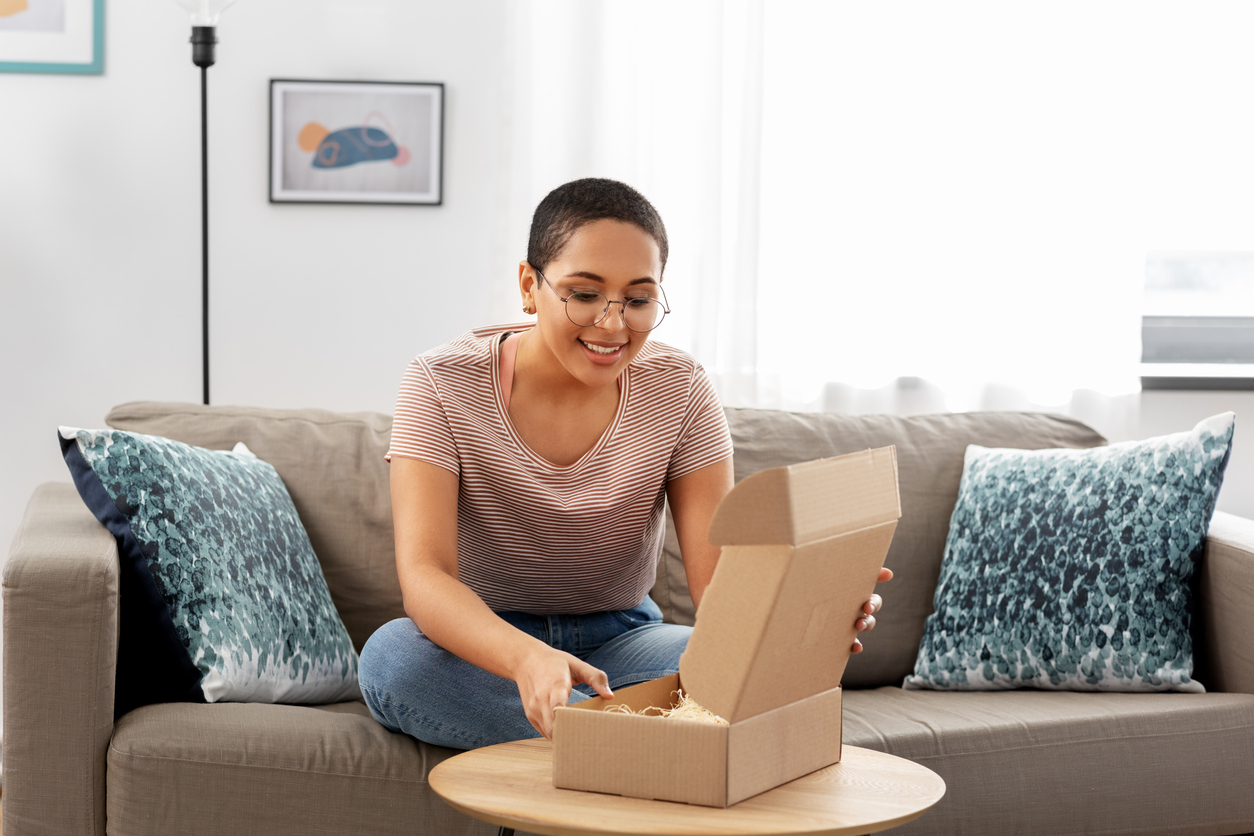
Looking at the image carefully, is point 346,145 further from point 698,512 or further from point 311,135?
point 698,512

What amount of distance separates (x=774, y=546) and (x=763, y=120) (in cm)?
171

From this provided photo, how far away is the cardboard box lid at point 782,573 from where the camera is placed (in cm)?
91

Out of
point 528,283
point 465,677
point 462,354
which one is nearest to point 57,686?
point 465,677

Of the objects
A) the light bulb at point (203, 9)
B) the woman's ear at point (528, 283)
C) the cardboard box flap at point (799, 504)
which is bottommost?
the cardboard box flap at point (799, 504)

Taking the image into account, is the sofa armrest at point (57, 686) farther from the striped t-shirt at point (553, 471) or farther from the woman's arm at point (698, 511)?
the woman's arm at point (698, 511)

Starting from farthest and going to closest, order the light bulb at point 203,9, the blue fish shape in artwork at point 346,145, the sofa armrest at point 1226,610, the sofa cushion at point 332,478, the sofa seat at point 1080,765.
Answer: the blue fish shape in artwork at point 346,145, the light bulb at point 203,9, the sofa cushion at point 332,478, the sofa armrest at point 1226,610, the sofa seat at point 1080,765

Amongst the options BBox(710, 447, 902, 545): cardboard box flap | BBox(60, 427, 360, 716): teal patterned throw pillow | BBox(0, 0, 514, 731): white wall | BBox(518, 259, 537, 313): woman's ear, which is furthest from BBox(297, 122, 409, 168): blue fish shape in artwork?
BBox(710, 447, 902, 545): cardboard box flap

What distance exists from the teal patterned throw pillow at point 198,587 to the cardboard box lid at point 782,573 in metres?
0.78

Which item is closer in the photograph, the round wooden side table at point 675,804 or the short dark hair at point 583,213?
the round wooden side table at point 675,804

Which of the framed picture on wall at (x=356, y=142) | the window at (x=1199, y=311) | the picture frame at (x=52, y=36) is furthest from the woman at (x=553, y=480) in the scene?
the window at (x=1199, y=311)

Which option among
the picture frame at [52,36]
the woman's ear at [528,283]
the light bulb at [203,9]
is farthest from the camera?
the picture frame at [52,36]

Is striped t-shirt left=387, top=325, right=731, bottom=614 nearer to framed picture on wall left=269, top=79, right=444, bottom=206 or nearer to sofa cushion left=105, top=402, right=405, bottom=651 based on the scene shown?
sofa cushion left=105, top=402, right=405, bottom=651

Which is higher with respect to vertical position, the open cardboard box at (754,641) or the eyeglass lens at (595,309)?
the eyeglass lens at (595,309)

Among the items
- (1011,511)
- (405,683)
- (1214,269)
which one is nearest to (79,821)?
(405,683)
